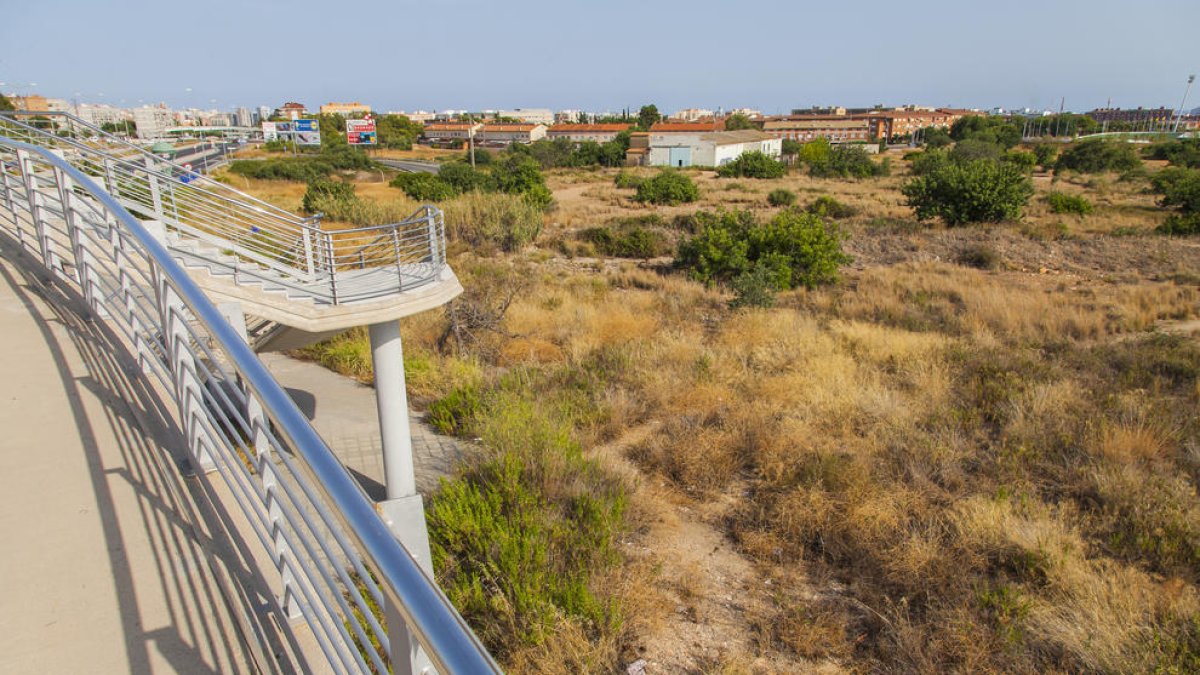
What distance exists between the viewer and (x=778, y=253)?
52.4 ft

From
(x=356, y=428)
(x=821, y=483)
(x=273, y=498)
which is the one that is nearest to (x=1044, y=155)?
(x=821, y=483)

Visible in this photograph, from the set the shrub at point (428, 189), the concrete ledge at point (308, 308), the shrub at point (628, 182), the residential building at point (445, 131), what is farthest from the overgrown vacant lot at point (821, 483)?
the residential building at point (445, 131)

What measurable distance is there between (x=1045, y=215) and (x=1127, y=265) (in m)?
9.09

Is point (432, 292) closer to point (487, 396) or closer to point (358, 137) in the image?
point (487, 396)

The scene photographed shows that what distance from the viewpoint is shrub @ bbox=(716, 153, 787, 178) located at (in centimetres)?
4988

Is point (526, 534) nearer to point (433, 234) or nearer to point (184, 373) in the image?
point (184, 373)

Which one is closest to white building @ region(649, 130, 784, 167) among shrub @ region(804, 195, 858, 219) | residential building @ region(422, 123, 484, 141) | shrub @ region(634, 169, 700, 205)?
shrub @ region(634, 169, 700, 205)

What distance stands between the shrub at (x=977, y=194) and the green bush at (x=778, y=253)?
29.5ft

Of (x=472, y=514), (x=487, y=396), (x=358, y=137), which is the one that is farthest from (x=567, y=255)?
(x=358, y=137)

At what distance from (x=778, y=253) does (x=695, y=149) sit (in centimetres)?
4847

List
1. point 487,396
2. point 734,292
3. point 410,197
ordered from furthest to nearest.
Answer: point 410,197, point 734,292, point 487,396

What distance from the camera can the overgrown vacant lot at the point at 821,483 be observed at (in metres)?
4.49

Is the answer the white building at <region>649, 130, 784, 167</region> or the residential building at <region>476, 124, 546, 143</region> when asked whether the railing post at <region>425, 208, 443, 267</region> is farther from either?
the residential building at <region>476, 124, 546, 143</region>

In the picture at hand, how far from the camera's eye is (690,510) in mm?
6445
